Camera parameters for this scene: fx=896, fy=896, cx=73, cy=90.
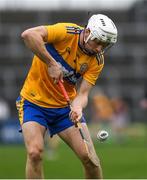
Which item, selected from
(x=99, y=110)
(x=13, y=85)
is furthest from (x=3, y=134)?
→ (x=13, y=85)

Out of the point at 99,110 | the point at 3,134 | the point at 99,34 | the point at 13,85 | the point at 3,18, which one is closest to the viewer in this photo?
the point at 99,34

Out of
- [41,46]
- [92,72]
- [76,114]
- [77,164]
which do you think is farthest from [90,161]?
[77,164]

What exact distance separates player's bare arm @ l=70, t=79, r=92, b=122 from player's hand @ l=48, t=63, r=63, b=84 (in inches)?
17.3

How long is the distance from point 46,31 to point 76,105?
106cm

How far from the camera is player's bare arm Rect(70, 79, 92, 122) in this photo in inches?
458

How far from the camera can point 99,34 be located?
37.7 ft

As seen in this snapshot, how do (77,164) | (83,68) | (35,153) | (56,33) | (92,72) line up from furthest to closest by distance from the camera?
1. (77,164)
2. (92,72)
3. (83,68)
4. (56,33)
5. (35,153)

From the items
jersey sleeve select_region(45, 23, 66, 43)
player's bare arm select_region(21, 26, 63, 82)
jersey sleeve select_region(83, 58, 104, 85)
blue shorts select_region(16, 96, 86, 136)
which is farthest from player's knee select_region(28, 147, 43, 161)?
jersey sleeve select_region(45, 23, 66, 43)

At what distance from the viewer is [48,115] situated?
12.0 metres

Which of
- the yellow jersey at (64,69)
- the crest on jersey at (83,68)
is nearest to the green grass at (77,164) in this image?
the yellow jersey at (64,69)

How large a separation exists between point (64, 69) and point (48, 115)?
2.19ft

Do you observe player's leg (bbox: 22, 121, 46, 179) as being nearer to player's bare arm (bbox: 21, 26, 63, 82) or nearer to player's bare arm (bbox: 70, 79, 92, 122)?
player's bare arm (bbox: 70, 79, 92, 122)

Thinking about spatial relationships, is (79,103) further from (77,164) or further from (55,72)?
(77,164)

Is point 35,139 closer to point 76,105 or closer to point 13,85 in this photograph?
point 76,105
